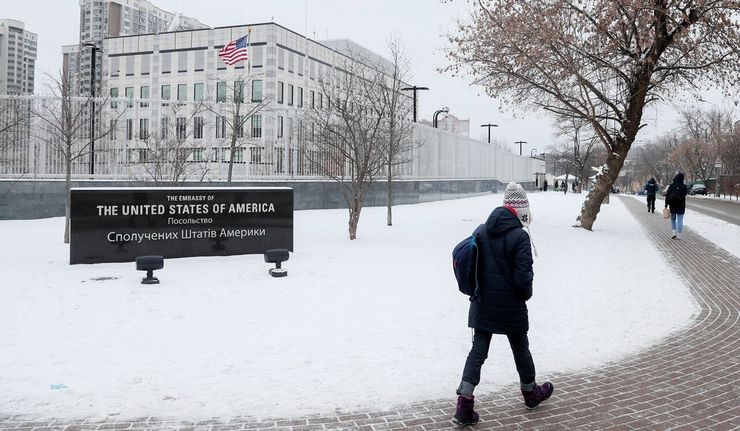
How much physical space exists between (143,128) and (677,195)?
16288 mm

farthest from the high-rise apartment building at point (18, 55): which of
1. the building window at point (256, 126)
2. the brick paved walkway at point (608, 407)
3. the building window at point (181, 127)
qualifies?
the brick paved walkway at point (608, 407)

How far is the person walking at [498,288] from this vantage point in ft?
14.1

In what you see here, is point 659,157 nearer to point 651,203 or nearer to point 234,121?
point 651,203

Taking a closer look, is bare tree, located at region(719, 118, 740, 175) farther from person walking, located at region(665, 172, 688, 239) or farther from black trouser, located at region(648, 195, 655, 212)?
person walking, located at region(665, 172, 688, 239)

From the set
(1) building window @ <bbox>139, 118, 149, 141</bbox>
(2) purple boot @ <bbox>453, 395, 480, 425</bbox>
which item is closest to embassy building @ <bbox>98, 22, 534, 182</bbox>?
(1) building window @ <bbox>139, 118, 149, 141</bbox>

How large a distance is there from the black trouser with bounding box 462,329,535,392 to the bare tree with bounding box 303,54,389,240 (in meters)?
10.3

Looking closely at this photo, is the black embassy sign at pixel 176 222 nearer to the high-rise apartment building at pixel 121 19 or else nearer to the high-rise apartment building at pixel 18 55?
the high-rise apartment building at pixel 18 55

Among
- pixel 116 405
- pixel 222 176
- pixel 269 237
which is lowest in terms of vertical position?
pixel 116 405

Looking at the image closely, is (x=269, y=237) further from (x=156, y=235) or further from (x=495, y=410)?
(x=495, y=410)

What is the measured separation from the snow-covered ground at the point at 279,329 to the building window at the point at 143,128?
8137mm

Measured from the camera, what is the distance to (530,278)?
4.27 meters

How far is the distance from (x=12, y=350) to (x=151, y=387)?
189cm

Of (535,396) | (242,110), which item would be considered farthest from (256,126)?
(535,396)

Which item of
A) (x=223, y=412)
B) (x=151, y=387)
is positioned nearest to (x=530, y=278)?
(x=223, y=412)
